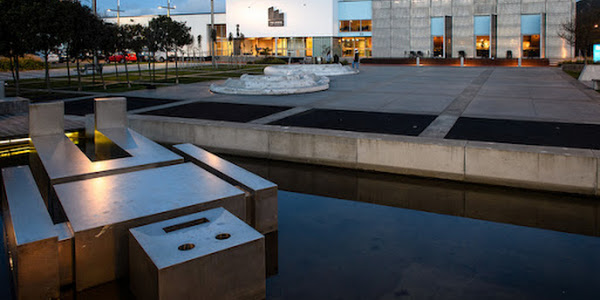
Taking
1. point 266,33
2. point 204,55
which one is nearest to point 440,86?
point 266,33

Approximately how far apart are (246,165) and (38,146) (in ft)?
14.4

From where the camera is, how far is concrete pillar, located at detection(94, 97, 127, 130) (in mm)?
11992

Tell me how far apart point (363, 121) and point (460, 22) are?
46277 millimetres

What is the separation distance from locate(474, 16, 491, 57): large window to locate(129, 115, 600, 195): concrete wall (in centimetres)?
4834

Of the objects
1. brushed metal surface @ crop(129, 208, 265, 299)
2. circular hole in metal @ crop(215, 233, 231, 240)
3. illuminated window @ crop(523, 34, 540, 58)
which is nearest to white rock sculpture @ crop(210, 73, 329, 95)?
brushed metal surface @ crop(129, 208, 265, 299)

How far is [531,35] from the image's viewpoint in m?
53.5

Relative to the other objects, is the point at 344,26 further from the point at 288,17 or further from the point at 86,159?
the point at 86,159

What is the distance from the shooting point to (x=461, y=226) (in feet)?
27.3

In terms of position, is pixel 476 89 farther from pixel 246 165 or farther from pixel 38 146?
pixel 38 146

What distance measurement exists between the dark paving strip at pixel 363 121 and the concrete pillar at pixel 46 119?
5484 millimetres

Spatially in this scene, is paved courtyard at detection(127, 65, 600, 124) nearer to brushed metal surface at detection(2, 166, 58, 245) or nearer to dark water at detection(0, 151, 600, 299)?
dark water at detection(0, 151, 600, 299)

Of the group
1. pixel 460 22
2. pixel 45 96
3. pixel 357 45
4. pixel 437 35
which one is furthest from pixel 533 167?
pixel 357 45

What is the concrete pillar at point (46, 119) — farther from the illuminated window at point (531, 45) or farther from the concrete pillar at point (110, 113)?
the illuminated window at point (531, 45)

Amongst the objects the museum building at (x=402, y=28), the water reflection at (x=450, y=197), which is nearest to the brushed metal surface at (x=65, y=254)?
the water reflection at (x=450, y=197)
